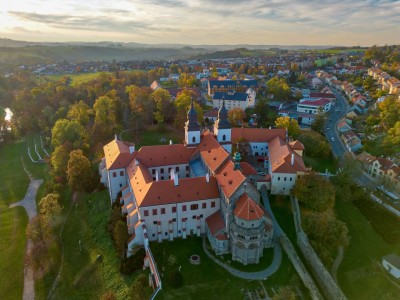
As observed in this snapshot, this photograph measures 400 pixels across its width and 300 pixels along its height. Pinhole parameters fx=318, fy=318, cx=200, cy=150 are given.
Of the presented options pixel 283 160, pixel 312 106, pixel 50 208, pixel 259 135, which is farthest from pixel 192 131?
pixel 312 106

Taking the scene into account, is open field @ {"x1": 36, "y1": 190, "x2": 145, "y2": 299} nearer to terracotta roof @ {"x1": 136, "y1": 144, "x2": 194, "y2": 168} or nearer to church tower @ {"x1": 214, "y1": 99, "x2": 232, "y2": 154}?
terracotta roof @ {"x1": 136, "y1": 144, "x2": 194, "y2": 168}

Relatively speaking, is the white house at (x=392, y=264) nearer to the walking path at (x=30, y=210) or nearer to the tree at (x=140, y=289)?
the tree at (x=140, y=289)

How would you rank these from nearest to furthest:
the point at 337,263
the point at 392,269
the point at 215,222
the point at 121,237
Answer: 1. the point at 392,269
2. the point at 121,237
3. the point at 337,263
4. the point at 215,222

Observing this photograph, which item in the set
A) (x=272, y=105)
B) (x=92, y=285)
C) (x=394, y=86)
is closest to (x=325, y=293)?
(x=92, y=285)

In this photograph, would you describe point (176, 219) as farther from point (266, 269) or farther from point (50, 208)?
point (50, 208)

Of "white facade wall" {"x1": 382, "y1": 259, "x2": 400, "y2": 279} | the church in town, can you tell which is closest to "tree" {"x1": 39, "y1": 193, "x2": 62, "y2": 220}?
the church in town

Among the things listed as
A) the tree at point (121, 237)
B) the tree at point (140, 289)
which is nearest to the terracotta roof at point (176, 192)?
the tree at point (121, 237)
